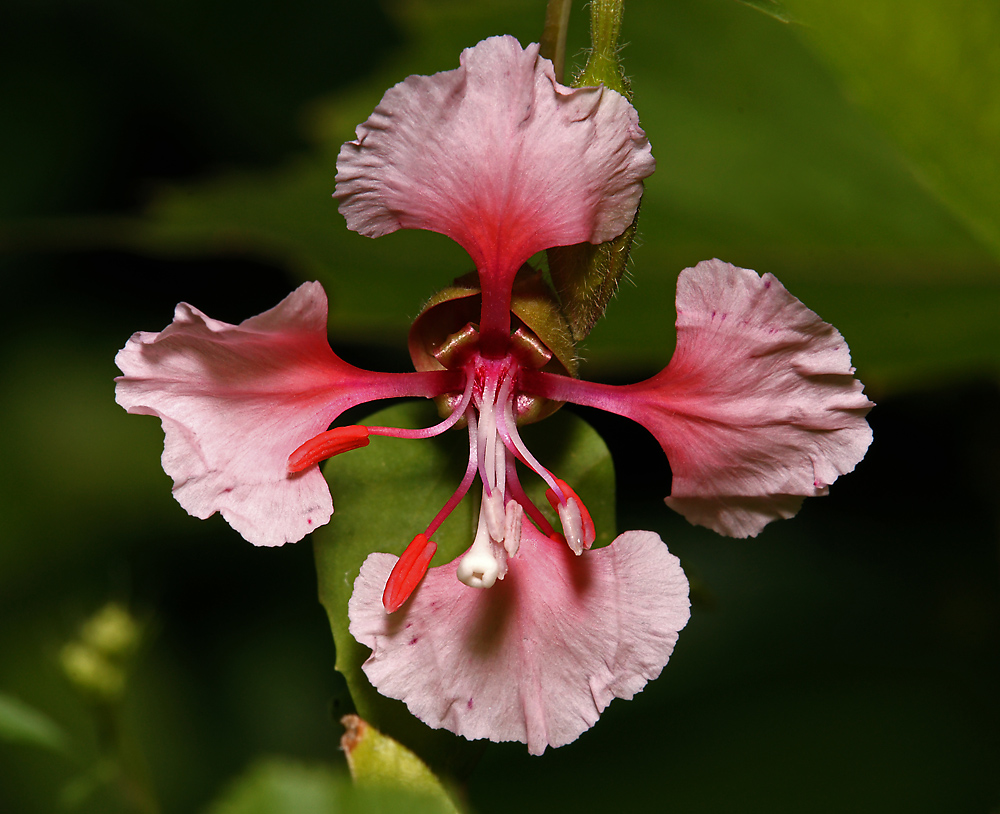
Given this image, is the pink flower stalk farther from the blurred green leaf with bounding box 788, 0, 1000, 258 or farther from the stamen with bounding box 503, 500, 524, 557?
the blurred green leaf with bounding box 788, 0, 1000, 258

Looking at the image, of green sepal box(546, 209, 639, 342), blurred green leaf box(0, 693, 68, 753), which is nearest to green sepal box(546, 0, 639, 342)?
green sepal box(546, 209, 639, 342)

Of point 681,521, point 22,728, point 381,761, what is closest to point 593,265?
point 381,761

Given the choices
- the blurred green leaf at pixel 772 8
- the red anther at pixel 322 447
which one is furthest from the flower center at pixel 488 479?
the blurred green leaf at pixel 772 8

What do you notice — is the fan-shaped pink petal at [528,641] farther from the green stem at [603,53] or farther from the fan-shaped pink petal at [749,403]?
the green stem at [603,53]

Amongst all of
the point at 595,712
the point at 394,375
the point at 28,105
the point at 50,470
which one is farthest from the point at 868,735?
the point at 28,105

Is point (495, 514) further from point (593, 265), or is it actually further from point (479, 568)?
point (593, 265)

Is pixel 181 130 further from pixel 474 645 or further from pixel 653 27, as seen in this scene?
pixel 474 645
